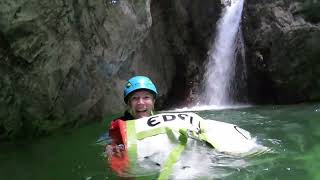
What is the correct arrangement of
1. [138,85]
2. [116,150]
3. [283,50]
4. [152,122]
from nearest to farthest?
[116,150], [152,122], [138,85], [283,50]

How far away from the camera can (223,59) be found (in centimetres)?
1390

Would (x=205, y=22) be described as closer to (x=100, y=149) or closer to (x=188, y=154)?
(x=100, y=149)

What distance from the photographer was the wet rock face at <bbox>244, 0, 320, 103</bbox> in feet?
39.3

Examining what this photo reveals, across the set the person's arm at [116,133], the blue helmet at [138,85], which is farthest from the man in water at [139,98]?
the person's arm at [116,133]

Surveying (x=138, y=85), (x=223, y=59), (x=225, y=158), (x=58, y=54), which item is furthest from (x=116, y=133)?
(x=223, y=59)

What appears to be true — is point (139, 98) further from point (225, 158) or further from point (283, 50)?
point (283, 50)

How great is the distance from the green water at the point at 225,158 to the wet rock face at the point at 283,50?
4.20m

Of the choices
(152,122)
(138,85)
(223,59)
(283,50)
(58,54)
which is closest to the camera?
(152,122)

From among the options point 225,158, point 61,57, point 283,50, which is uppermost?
point 283,50

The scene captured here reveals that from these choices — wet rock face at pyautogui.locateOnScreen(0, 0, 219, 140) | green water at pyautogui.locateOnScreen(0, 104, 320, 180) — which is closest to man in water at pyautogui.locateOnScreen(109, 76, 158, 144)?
green water at pyautogui.locateOnScreen(0, 104, 320, 180)

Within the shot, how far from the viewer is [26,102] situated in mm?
6887

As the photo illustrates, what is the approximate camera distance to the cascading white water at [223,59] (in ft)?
44.6

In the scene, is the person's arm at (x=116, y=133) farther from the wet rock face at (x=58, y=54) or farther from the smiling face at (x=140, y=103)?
the wet rock face at (x=58, y=54)

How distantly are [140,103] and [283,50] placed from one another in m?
8.74
